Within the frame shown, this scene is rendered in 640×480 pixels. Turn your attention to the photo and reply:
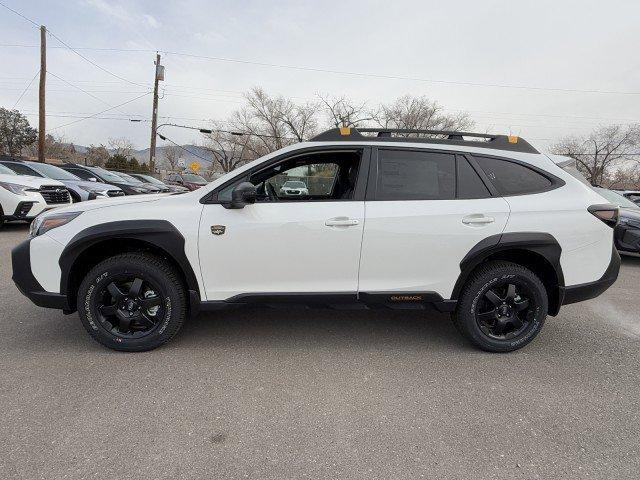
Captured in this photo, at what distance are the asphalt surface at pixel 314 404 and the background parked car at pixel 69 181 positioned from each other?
22.6 ft

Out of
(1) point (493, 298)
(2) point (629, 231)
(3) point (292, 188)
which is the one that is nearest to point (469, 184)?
(1) point (493, 298)

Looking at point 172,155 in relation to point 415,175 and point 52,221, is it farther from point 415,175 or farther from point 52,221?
point 415,175

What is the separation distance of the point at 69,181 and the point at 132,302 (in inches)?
356

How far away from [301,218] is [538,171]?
201 cm

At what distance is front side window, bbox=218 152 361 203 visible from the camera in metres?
3.02

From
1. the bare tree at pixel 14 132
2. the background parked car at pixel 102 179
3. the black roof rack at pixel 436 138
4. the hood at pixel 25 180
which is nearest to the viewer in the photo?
the black roof rack at pixel 436 138

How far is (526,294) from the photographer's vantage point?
118 inches

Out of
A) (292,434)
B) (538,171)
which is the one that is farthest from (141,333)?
(538,171)

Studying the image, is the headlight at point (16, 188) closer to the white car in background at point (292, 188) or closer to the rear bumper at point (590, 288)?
the white car in background at point (292, 188)

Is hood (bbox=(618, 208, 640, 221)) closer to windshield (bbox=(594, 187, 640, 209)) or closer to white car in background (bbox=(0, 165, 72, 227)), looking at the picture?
windshield (bbox=(594, 187, 640, 209))

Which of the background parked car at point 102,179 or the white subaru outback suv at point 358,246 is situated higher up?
the background parked car at point 102,179

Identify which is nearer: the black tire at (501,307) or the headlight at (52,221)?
the headlight at (52,221)

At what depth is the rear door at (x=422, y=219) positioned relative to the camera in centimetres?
279

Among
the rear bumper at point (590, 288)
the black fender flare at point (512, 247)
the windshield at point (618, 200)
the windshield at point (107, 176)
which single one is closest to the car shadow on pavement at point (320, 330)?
the black fender flare at point (512, 247)
